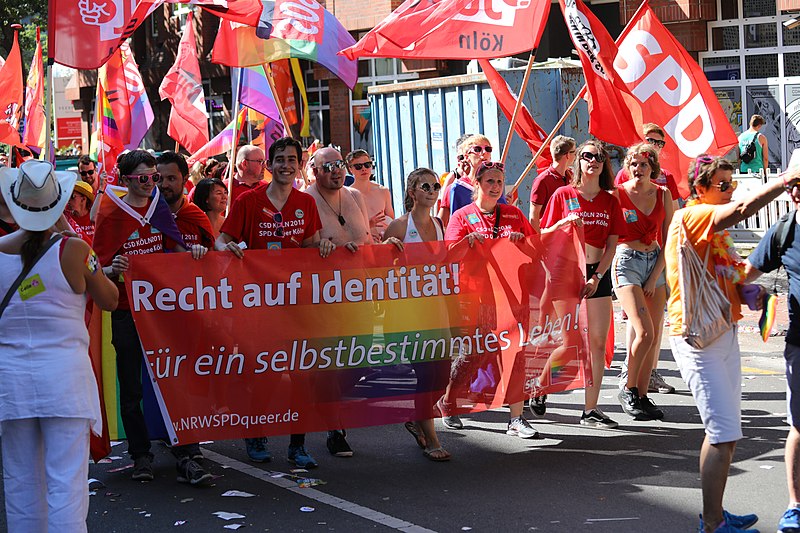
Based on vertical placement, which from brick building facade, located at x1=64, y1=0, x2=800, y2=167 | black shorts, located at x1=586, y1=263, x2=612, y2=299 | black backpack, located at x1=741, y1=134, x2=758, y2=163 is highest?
brick building facade, located at x1=64, y1=0, x2=800, y2=167

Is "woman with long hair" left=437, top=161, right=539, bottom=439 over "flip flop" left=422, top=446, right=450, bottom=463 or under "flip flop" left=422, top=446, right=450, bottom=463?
over

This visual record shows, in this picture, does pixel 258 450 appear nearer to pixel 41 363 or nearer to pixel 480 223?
pixel 480 223

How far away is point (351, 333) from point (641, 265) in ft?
8.09

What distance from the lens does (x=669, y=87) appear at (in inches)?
383

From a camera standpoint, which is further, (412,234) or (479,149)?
(479,149)

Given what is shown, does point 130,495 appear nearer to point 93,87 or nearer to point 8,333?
point 8,333

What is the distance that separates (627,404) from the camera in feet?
27.6

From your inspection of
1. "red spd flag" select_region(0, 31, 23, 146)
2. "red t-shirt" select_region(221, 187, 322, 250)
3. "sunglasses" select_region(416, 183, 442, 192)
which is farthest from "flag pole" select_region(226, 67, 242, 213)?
"red spd flag" select_region(0, 31, 23, 146)

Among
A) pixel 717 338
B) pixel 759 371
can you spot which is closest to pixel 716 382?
pixel 717 338

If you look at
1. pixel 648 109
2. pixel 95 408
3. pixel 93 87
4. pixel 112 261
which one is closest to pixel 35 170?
pixel 95 408

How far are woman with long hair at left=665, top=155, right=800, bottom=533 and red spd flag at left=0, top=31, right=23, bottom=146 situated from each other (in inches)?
470

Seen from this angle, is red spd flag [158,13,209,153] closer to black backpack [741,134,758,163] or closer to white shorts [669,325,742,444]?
black backpack [741,134,758,163]

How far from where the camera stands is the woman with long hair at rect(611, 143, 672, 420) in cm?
830

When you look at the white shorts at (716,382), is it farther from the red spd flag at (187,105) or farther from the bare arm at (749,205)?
the red spd flag at (187,105)
